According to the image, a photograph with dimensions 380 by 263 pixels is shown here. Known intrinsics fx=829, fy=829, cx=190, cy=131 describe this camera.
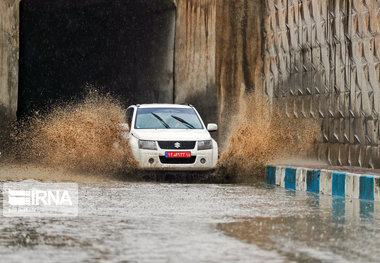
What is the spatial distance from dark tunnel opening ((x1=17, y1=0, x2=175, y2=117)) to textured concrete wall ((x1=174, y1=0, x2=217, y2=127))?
51 cm

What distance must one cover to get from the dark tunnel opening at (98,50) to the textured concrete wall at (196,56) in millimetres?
511

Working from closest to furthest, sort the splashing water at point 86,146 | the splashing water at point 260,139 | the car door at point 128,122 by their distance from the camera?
the splashing water at point 86,146, the car door at point 128,122, the splashing water at point 260,139

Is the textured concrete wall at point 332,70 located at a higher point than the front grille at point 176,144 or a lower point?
higher

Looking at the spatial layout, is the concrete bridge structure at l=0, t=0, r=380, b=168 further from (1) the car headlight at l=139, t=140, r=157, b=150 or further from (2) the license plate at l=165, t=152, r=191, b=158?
(1) the car headlight at l=139, t=140, r=157, b=150

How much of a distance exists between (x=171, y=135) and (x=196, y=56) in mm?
6838

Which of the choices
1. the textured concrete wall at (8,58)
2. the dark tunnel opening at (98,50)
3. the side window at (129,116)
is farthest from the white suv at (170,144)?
the dark tunnel opening at (98,50)

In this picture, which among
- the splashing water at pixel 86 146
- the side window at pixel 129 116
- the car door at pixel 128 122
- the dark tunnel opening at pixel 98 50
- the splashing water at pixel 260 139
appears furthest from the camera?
the dark tunnel opening at pixel 98 50

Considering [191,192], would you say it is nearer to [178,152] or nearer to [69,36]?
[178,152]

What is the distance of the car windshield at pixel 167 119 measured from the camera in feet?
56.2

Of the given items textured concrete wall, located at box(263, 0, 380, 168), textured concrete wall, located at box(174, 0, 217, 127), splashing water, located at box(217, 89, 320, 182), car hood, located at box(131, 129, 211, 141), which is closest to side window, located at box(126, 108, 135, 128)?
car hood, located at box(131, 129, 211, 141)

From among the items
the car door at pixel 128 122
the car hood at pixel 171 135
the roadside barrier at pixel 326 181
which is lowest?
the roadside barrier at pixel 326 181

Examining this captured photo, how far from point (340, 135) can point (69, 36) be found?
1393cm

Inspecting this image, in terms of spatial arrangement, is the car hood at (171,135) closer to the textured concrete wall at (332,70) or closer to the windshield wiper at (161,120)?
the windshield wiper at (161,120)

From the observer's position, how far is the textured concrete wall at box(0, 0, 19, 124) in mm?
20359
